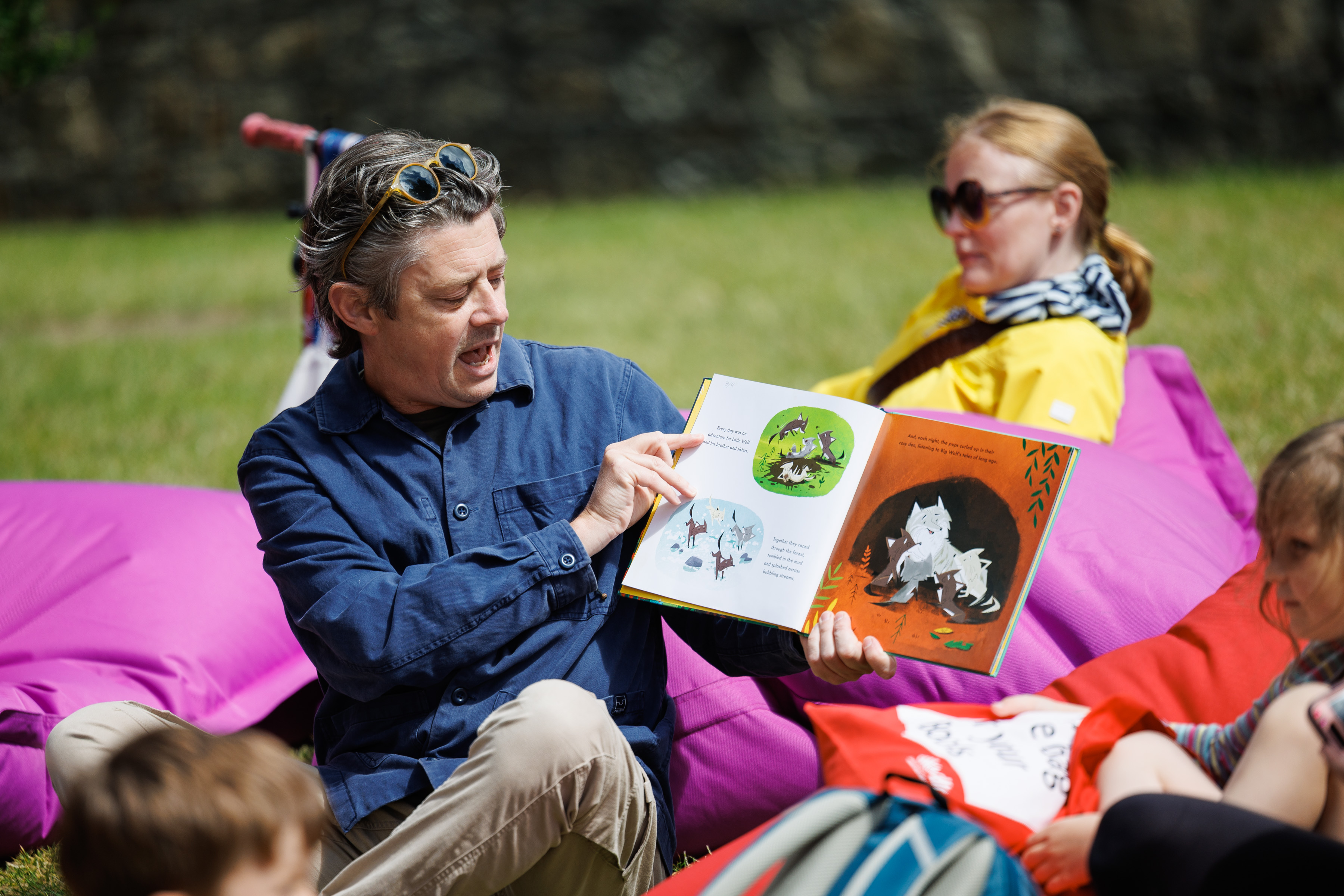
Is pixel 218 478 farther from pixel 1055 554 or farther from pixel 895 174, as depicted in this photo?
pixel 895 174

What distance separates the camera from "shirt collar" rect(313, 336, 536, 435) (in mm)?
2094

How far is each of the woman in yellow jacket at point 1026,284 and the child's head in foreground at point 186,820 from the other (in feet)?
7.33

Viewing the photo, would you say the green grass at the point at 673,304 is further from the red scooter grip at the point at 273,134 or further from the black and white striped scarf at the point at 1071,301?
the red scooter grip at the point at 273,134

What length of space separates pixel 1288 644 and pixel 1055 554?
573 mm

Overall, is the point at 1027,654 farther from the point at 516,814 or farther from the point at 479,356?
the point at 479,356

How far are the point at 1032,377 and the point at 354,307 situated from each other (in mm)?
1819

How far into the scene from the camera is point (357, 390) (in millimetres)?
2131

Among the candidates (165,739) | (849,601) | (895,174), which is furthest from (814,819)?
(895,174)

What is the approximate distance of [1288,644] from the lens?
2039 millimetres

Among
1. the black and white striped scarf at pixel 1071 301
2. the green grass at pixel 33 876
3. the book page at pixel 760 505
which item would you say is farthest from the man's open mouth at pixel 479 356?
the black and white striped scarf at pixel 1071 301

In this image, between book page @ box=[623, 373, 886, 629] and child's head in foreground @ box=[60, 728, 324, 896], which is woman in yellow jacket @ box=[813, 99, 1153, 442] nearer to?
book page @ box=[623, 373, 886, 629]

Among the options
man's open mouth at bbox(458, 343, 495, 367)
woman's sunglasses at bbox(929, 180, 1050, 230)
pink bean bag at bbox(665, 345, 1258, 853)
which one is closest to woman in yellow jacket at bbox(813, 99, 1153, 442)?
woman's sunglasses at bbox(929, 180, 1050, 230)

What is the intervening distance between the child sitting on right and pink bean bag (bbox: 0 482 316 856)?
1936mm

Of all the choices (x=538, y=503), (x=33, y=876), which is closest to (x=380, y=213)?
(x=538, y=503)
